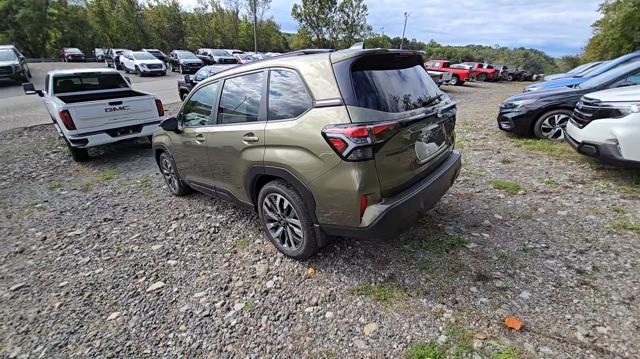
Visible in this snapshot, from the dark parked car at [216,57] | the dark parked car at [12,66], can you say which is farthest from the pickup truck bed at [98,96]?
the dark parked car at [216,57]

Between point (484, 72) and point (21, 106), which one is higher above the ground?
point (21, 106)

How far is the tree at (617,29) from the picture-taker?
2798cm

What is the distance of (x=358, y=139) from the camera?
2.10 metres

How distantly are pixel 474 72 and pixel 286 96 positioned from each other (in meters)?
31.4

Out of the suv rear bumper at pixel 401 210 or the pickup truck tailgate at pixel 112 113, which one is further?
the pickup truck tailgate at pixel 112 113

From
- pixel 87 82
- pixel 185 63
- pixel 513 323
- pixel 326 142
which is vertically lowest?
pixel 185 63

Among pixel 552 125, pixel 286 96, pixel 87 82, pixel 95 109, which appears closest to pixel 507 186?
pixel 552 125

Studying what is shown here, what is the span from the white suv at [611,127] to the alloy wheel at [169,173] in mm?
5396

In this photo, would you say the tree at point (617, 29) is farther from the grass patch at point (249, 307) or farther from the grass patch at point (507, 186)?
the grass patch at point (249, 307)

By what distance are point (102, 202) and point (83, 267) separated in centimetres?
171

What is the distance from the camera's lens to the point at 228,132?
301 cm

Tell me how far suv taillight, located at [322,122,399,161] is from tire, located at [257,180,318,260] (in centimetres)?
65

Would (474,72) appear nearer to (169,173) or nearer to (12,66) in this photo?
(169,173)

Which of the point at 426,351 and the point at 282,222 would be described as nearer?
the point at 426,351
